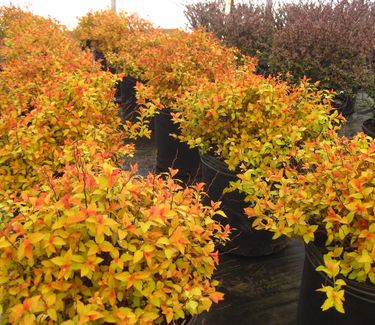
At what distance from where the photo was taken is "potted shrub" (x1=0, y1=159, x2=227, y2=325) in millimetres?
1281

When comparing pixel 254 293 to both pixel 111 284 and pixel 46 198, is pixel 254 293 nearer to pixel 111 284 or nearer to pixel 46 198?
pixel 111 284

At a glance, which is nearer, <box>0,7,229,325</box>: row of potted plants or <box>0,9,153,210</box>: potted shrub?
<box>0,7,229,325</box>: row of potted plants

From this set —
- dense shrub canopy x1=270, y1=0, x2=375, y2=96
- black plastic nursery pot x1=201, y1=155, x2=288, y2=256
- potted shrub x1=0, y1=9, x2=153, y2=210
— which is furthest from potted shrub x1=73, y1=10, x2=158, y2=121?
dense shrub canopy x1=270, y1=0, x2=375, y2=96

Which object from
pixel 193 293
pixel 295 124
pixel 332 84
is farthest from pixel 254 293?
pixel 332 84

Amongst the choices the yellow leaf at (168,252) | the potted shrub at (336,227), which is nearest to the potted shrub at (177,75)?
the potted shrub at (336,227)

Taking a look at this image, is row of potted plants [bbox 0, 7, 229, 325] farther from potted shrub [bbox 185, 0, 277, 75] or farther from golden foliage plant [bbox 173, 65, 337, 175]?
potted shrub [bbox 185, 0, 277, 75]

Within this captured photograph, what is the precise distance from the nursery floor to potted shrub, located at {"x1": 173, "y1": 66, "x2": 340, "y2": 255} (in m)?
0.10

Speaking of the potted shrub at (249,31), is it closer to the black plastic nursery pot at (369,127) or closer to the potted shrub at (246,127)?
the black plastic nursery pot at (369,127)

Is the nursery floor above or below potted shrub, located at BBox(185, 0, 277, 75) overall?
below

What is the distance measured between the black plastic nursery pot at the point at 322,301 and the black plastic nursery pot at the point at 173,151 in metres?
2.07

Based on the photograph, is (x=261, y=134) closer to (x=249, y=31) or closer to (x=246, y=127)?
(x=246, y=127)

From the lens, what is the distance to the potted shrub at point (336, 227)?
1.58m

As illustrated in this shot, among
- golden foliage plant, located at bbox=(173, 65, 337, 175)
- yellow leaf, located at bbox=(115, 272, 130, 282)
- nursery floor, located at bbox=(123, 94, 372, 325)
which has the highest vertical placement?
golden foliage plant, located at bbox=(173, 65, 337, 175)

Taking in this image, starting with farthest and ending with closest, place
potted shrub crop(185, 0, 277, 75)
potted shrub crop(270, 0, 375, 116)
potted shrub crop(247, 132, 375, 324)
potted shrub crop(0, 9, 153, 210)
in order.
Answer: potted shrub crop(185, 0, 277, 75) → potted shrub crop(270, 0, 375, 116) → potted shrub crop(0, 9, 153, 210) → potted shrub crop(247, 132, 375, 324)
